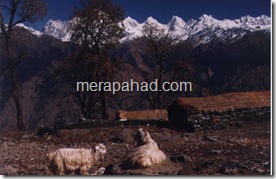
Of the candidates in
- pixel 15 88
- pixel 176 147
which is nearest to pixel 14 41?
pixel 15 88

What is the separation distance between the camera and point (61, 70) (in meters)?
13.7

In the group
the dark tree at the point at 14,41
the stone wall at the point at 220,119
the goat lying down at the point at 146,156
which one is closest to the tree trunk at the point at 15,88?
the dark tree at the point at 14,41

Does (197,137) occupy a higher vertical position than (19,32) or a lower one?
lower

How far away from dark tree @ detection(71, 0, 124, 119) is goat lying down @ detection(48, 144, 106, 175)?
10.3 feet

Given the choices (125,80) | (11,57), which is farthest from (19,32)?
(125,80)

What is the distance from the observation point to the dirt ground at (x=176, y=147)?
914cm

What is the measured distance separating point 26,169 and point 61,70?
462 cm

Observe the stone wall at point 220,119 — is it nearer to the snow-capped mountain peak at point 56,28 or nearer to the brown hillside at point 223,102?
the brown hillside at point 223,102

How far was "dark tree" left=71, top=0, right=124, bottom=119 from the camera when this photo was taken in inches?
506

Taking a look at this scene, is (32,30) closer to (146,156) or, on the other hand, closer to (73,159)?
(73,159)

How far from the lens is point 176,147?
1016cm

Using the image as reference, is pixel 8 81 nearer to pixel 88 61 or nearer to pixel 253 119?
pixel 88 61

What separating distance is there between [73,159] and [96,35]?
5.14 metres

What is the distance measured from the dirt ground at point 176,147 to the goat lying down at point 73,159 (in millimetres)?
152
